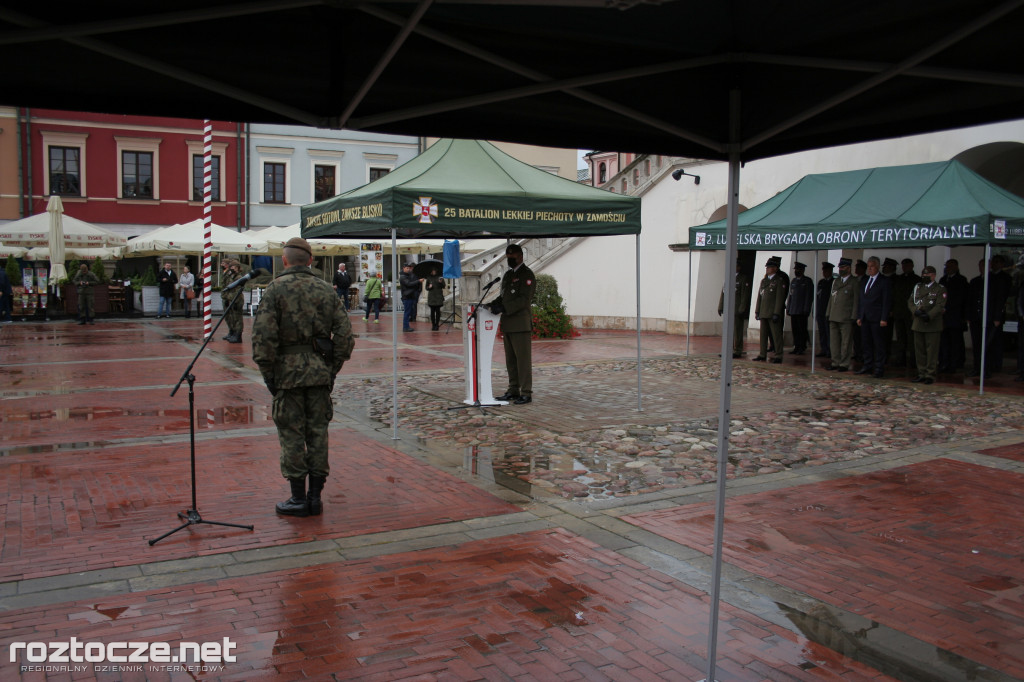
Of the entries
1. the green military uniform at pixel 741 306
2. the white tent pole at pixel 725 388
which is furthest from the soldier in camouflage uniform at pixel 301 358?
the green military uniform at pixel 741 306

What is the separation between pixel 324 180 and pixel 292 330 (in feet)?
120

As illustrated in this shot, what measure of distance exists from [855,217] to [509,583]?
10941mm

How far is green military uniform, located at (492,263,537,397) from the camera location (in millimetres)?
10359

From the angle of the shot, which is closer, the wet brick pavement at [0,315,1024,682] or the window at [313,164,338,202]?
the wet brick pavement at [0,315,1024,682]

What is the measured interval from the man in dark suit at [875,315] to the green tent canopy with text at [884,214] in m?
1.16

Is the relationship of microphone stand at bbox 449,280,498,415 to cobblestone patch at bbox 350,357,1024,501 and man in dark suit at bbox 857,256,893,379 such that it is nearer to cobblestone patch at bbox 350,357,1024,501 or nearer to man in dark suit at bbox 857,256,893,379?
cobblestone patch at bbox 350,357,1024,501

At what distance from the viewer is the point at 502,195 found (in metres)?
9.39

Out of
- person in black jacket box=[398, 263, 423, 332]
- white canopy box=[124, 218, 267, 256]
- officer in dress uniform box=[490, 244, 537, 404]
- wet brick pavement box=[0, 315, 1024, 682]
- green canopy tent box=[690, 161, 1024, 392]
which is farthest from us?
white canopy box=[124, 218, 267, 256]

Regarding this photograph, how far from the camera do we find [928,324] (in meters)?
13.1

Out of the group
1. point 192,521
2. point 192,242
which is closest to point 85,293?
point 192,242

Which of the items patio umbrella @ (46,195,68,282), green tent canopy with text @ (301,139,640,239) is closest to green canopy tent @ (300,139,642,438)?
green tent canopy with text @ (301,139,640,239)

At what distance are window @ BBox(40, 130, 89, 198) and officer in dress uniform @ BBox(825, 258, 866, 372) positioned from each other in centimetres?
3235

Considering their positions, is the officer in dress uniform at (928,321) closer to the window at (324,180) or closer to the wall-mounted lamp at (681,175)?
the wall-mounted lamp at (681,175)

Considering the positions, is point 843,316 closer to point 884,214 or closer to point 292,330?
point 884,214
